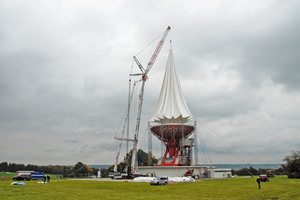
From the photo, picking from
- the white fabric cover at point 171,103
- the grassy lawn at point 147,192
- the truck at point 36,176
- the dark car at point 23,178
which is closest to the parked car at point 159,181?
the grassy lawn at point 147,192

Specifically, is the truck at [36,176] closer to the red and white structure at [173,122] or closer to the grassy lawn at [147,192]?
the grassy lawn at [147,192]

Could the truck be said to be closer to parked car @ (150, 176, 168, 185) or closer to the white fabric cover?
parked car @ (150, 176, 168, 185)

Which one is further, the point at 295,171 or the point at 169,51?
the point at 169,51

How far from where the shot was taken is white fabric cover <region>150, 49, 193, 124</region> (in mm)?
54150

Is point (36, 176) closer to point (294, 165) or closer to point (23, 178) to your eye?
point (23, 178)

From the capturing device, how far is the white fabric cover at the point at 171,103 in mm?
54150

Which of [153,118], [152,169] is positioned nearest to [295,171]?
[152,169]

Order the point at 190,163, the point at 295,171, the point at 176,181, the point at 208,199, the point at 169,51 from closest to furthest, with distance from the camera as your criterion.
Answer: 1. the point at 208,199
2. the point at 176,181
3. the point at 295,171
4. the point at 190,163
5. the point at 169,51

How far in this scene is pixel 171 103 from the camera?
56188 mm

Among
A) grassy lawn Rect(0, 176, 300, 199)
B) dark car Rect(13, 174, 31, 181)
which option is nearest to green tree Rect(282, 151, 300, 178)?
grassy lawn Rect(0, 176, 300, 199)

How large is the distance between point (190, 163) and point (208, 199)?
39000 mm

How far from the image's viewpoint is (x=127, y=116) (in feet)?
224

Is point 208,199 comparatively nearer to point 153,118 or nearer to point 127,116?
point 153,118

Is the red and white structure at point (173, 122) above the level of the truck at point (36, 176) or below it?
above
